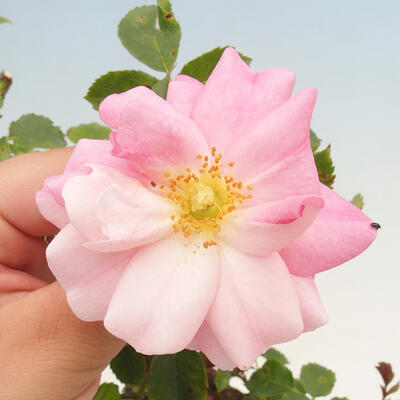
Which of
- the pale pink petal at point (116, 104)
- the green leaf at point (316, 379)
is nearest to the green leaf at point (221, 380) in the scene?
the green leaf at point (316, 379)

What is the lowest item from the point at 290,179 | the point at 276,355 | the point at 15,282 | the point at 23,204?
the point at 276,355

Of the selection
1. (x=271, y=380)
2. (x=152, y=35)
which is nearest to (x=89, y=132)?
(x=152, y=35)

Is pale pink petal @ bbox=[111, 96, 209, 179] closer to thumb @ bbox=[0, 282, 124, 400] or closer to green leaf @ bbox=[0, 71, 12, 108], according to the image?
thumb @ bbox=[0, 282, 124, 400]

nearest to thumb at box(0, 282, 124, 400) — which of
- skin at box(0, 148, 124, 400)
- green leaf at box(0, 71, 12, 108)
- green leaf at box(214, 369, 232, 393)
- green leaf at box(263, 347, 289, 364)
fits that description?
skin at box(0, 148, 124, 400)

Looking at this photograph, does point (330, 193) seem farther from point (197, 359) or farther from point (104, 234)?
point (197, 359)

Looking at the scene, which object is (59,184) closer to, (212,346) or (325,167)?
(212,346)
